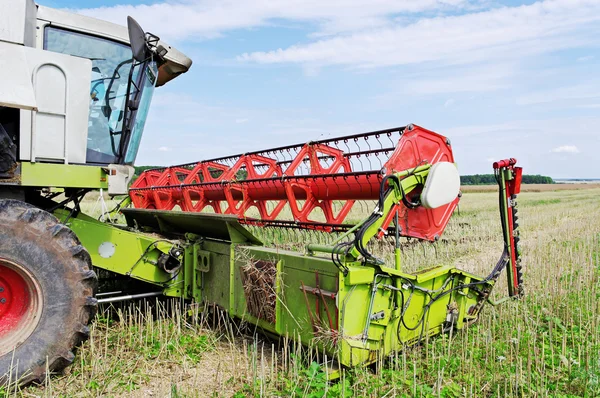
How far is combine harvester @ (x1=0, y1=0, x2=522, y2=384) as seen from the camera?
2.85 metres

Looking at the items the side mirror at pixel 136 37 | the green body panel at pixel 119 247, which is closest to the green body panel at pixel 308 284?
the green body panel at pixel 119 247

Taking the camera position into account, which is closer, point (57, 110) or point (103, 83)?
point (57, 110)

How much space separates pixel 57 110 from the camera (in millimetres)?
3215

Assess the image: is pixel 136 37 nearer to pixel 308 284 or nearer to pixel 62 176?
pixel 62 176

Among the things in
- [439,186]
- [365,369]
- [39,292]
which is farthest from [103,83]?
[365,369]

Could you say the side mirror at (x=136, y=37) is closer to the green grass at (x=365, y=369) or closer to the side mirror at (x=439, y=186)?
the green grass at (x=365, y=369)

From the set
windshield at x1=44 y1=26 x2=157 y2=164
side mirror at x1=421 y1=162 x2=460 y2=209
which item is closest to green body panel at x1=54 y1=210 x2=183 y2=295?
windshield at x1=44 y1=26 x2=157 y2=164

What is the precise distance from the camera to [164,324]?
13.0 feet

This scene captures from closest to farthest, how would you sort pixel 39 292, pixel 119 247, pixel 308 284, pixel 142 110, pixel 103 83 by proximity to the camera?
pixel 39 292 → pixel 308 284 → pixel 103 83 → pixel 119 247 → pixel 142 110

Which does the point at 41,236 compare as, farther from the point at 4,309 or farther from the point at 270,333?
the point at 270,333

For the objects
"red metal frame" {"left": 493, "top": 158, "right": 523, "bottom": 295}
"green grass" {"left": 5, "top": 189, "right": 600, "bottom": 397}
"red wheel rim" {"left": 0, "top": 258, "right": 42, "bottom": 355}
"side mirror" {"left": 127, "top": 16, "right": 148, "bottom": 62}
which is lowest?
"green grass" {"left": 5, "top": 189, "right": 600, "bottom": 397}

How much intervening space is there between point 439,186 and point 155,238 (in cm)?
227

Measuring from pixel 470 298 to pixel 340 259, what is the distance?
4.78ft

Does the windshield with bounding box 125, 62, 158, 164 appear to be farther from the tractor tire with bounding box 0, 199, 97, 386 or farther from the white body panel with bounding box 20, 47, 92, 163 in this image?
the tractor tire with bounding box 0, 199, 97, 386
